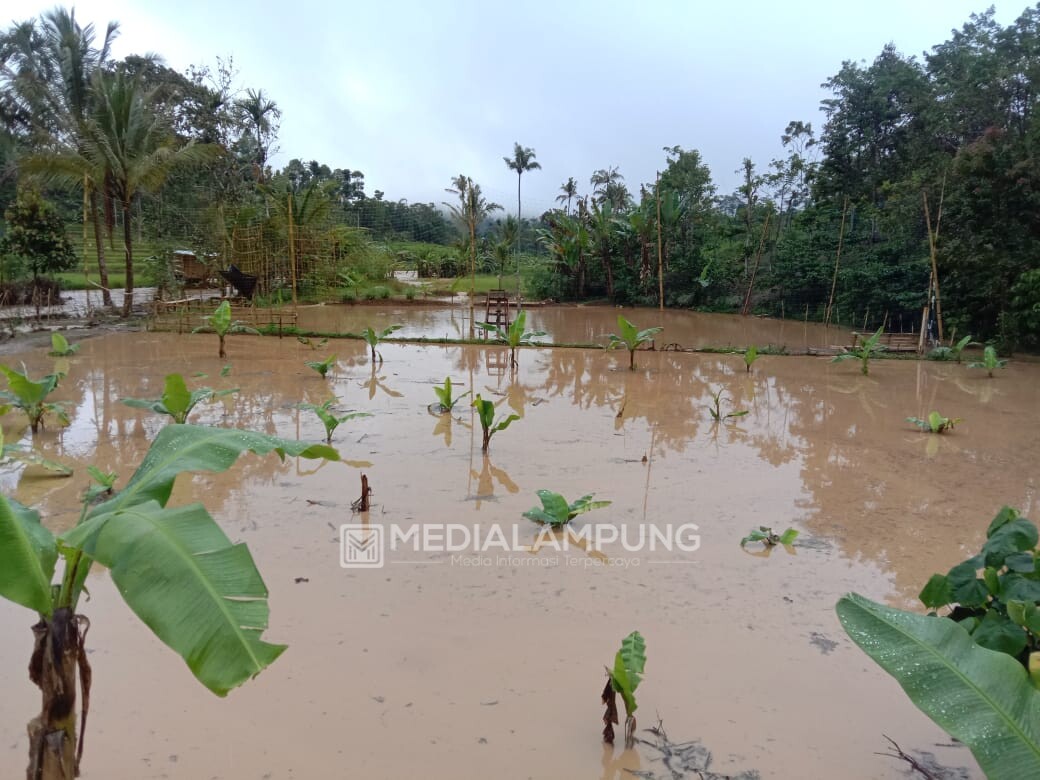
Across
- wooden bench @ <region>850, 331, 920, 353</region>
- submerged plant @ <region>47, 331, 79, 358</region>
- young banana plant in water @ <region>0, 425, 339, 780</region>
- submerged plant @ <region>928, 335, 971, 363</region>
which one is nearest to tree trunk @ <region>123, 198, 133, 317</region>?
submerged plant @ <region>47, 331, 79, 358</region>

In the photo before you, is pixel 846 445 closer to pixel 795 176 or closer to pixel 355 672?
pixel 355 672

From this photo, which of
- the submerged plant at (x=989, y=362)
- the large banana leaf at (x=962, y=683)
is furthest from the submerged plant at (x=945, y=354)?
the large banana leaf at (x=962, y=683)

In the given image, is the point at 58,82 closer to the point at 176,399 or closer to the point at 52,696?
the point at 176,399

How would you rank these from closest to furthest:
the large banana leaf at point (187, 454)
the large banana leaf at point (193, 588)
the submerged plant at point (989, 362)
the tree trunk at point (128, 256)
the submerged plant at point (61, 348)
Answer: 1. the large banana leaf at point (193, 588)
2. the large banana leaf at point (187, 454)
3. the submerged plant at point (61, 348)
4. the submerged plant at point (989, 362)
5. the tree trunk at point (128, 256)

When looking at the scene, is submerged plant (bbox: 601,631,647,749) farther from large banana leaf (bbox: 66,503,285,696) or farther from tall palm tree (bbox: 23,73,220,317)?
tall palm tree (bbox: 23,73,220,317)

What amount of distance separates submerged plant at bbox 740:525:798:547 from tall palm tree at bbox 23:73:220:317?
15435mm

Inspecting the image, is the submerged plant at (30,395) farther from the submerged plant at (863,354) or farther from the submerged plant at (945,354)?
the submerged plant at (945,354)

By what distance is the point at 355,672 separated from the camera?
323 centimetres

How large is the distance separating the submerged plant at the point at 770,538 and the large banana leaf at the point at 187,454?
3176mm

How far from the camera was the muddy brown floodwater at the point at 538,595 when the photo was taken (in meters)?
2.80

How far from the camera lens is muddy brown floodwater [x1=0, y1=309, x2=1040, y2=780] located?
9.20ft

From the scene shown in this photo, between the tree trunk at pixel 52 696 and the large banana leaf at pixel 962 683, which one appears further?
the tree trunk at pixel 52 696

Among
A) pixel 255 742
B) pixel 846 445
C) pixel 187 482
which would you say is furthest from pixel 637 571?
pixel 846 445

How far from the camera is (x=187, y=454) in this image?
99.7 inches
